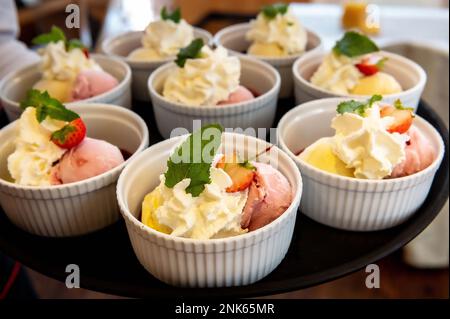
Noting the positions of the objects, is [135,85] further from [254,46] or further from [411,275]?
[411,275]

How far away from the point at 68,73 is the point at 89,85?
7cm

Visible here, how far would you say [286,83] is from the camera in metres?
1.34

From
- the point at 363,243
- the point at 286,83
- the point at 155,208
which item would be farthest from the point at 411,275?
Result: the point at 155,208

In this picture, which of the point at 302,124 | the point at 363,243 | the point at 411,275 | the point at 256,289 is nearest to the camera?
the point at 256,289

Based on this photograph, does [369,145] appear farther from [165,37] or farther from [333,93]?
[165,37]

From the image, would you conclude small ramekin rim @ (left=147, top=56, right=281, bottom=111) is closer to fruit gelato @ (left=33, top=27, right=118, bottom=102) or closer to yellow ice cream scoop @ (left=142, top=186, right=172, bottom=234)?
fruit gelato @ (left=33, top=27, right=118, bottom=102)

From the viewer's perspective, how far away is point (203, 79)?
1.12 m

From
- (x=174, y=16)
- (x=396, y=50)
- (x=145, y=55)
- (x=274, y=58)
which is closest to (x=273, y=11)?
(x=274, y=58)

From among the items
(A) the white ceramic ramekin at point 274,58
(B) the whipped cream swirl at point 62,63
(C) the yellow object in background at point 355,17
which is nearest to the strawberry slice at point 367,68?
(A) the white ceramic ramekin at point 274,58

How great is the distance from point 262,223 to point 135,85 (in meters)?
0.67

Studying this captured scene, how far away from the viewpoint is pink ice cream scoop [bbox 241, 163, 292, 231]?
32.4 inches

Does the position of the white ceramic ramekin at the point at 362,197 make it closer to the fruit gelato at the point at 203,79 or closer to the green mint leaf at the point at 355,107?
the green mint leaf at the point at 355,107

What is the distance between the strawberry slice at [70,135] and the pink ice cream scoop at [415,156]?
59 centimetres

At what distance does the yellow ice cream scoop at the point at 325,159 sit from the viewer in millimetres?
931
